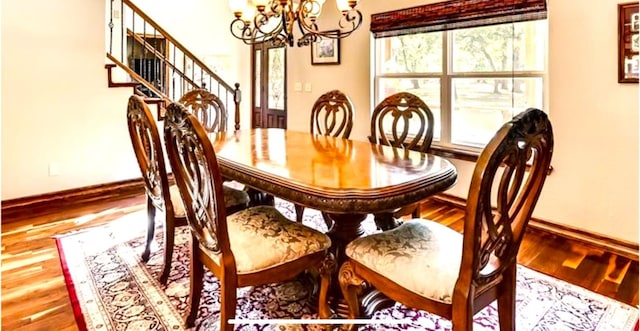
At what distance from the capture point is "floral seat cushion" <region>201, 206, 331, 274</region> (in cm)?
166

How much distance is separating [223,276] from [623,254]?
2.70 metres

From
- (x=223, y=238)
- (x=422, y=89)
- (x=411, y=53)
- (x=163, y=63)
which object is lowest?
(x=223, y=238)

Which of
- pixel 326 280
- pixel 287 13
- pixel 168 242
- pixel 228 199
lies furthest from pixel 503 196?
pixel 287 13

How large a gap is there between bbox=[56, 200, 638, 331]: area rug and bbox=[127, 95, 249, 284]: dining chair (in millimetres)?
222

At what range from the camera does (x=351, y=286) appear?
1.78 meters

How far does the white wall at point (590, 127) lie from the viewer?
2.77 meters

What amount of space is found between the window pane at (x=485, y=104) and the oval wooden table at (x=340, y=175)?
63.3 inches

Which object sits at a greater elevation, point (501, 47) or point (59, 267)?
point (501, 47)

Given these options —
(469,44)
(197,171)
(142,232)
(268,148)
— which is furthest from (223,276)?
(469,44)

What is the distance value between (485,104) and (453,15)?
823mm

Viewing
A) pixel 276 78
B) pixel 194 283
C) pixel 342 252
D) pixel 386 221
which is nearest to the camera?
pixel 194 283

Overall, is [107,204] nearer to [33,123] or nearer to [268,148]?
[33,123]

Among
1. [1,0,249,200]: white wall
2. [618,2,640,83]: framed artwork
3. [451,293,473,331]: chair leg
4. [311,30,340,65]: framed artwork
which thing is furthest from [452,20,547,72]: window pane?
[1,0,249,200]: white wall

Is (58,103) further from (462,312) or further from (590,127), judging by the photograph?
(590,127)
